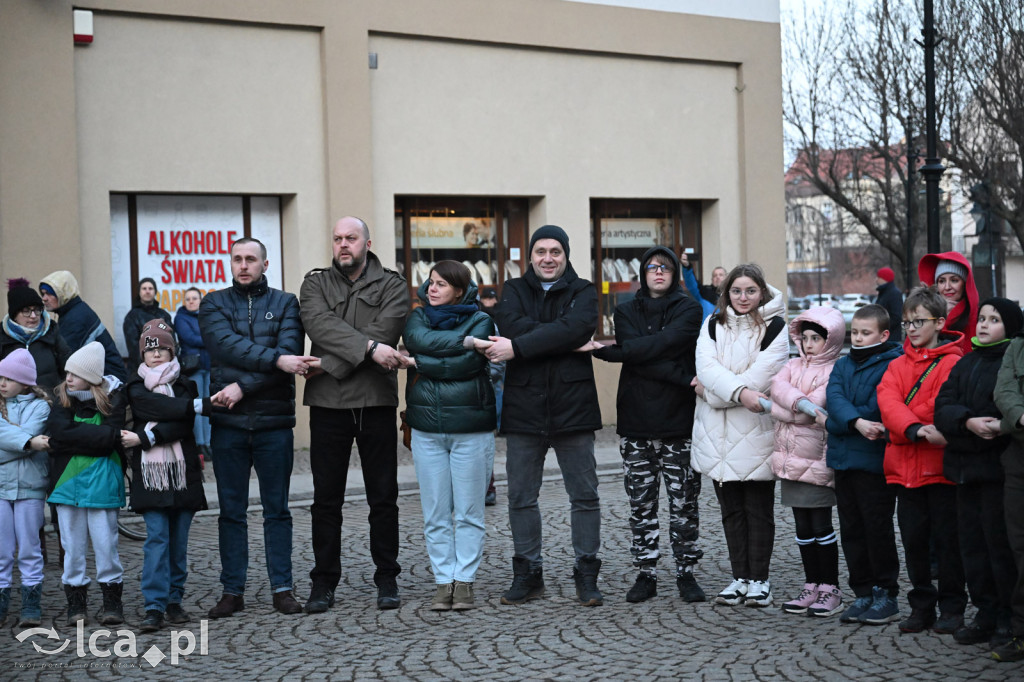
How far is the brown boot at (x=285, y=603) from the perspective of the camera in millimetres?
6746

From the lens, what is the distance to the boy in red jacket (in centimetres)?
594

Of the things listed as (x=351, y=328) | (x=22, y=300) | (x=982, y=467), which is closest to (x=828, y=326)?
(x=982, y=467)

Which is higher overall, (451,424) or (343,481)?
(451,424)

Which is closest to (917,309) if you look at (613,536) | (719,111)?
(613,536)

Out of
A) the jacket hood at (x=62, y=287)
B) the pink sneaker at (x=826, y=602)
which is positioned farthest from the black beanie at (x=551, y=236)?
the jacket hood at (x=62, y=287)

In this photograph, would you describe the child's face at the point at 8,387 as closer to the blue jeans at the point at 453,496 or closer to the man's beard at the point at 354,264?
the man's beard at the point at 354,264

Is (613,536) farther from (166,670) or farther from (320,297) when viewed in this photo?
(166,670)

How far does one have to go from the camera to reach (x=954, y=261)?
24.0 ft

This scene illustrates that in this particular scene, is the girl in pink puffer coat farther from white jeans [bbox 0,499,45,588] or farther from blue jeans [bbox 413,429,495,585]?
white jeans [bbox 0,499,45,588]

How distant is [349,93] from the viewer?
1402cm

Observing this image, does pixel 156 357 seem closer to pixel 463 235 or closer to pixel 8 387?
pixel 8 387

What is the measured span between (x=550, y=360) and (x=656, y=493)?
990 millimetres

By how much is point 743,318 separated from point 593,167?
935 cm

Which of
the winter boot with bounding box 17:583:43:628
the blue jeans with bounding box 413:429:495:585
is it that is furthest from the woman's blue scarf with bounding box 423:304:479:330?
the winter boot with bounding box 17:583:43:628
